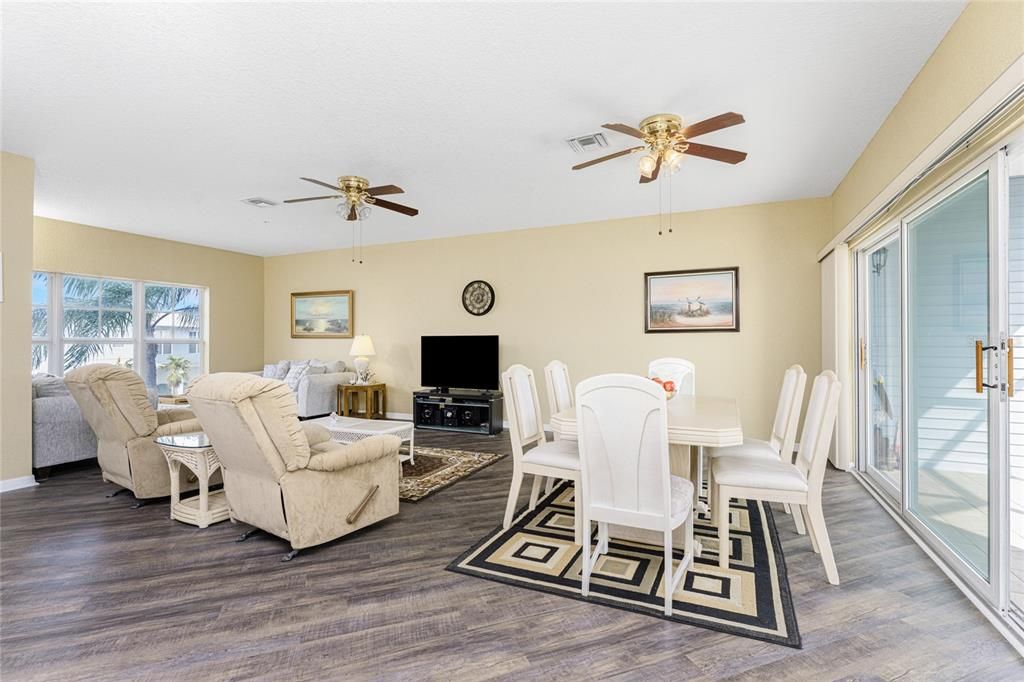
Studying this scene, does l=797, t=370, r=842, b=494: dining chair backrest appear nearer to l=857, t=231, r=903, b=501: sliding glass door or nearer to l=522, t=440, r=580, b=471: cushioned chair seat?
l=857, t=231, r=903, b=501: sliding glass door

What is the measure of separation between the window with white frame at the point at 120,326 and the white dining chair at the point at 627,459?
6.39 metres

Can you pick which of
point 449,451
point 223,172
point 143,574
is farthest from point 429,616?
point 223,172

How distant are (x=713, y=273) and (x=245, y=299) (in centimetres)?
695

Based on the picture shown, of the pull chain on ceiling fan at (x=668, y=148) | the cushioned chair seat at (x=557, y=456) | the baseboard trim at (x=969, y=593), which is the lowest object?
the baseboard trim at (x=969, y=593)

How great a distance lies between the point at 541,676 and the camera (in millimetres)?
1690

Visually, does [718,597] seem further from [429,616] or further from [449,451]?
[449,451]

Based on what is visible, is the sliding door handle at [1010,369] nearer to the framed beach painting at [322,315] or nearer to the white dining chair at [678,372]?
the white dining chair at [678,372]

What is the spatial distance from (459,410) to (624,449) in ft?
14.2

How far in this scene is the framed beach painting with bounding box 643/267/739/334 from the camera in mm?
5262

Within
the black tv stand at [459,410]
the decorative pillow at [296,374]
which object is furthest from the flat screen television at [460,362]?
the decorative pillow at [296,374]

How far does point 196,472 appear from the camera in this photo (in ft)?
10.0

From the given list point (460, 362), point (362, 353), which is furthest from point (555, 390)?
point (362, 353)

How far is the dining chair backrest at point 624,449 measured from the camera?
2010mm

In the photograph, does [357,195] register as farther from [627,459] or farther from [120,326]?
[120,326]
